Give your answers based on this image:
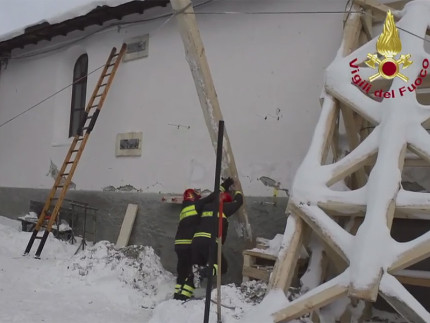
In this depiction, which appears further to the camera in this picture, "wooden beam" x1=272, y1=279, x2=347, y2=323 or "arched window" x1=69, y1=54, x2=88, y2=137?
"arched window" x1=69, y1=54, x2=88, y2=137

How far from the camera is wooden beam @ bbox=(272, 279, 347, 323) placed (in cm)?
369

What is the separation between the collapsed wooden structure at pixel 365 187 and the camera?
3.64m

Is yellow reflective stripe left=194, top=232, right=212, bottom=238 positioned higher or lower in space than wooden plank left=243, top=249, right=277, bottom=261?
higher

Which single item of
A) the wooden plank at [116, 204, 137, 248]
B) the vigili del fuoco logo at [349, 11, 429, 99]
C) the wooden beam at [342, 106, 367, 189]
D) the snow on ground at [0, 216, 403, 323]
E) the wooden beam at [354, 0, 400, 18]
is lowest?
the snow on ground at [0, 216, 403, 323]

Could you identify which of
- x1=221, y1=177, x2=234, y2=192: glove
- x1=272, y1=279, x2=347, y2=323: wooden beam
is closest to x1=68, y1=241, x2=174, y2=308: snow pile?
x1=221, y1=177, x2=234, y2=192: glove

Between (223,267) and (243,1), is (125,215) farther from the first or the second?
(243,1)

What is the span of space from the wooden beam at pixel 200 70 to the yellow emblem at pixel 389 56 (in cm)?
179

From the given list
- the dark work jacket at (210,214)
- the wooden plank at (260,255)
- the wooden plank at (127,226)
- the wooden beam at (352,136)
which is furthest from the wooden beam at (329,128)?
the wooden plank at (127,226)

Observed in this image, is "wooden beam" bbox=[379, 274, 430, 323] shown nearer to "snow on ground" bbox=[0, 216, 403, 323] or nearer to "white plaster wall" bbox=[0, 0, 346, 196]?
"snow on ground" bbox=[0, 216, 403, 323]

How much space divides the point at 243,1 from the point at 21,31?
204 inches

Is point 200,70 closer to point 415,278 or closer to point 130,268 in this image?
point 130,268

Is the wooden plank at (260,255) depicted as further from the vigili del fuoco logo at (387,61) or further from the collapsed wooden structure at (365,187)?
the vigili del fuoco logo at (387,61)

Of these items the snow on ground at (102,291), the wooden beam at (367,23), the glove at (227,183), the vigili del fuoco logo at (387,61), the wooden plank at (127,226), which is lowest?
the snow on ground at (102,291)

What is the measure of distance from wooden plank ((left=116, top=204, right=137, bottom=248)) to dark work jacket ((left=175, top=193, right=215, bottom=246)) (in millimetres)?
2168
